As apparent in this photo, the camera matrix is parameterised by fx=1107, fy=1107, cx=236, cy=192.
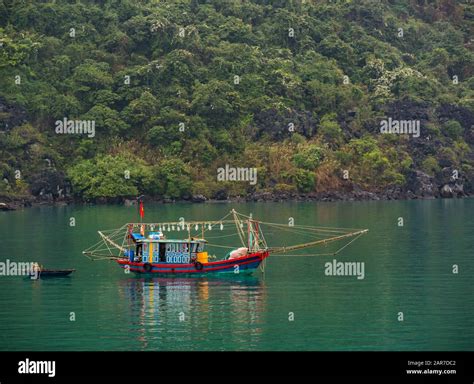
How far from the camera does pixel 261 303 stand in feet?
182

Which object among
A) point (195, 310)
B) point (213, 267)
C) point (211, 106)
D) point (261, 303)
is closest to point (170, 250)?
point (213, 267)

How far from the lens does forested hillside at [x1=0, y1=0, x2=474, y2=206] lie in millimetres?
142000

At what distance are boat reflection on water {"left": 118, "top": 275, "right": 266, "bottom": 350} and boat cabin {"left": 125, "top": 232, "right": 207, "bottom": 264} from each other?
48.2 inches

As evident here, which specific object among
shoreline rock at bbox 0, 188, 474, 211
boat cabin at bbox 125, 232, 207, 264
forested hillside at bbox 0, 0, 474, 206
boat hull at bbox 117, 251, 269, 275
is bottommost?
boat hull at bbox 117, 251, 269, 275

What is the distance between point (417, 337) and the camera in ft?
156

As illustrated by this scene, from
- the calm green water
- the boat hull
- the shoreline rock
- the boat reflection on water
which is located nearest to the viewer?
the calm green water

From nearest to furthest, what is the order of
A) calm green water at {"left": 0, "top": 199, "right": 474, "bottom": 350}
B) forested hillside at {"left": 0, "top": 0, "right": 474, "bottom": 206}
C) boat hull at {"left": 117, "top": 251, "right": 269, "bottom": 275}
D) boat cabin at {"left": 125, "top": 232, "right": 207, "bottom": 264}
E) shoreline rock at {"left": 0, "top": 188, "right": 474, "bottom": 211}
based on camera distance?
1. calm green water at {"left": 0, "top": 199, "right": 474, "bottom": 350}
2. boat hull at {"left": 117, "top": 251, "right": 269, "bottom": 275}
3. boat cabin at {"left": 125, "top": 232, "right": 207, "bottom": 264}
4. shoreline rock at {"left": 0, "top": 188, "right": 474, "bottom": 211}
5. forested hillside at {"left": 0, "top": 0, "right": 474, "bottom": 206}

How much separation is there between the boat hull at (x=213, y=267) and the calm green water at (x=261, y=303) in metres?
0.74

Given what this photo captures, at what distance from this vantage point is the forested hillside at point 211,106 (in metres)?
142

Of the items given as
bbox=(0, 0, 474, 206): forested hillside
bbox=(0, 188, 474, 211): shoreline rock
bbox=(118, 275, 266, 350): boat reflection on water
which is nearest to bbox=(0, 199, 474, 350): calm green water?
bbox=(118, 275, 266, 350): boat reflection on water

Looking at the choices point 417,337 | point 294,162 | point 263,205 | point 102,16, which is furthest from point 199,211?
point 417,337

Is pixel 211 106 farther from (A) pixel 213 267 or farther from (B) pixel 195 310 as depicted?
(B) pixel 195 310

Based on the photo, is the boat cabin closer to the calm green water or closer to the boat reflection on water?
the boat reflection on water

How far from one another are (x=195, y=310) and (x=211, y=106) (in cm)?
9467
